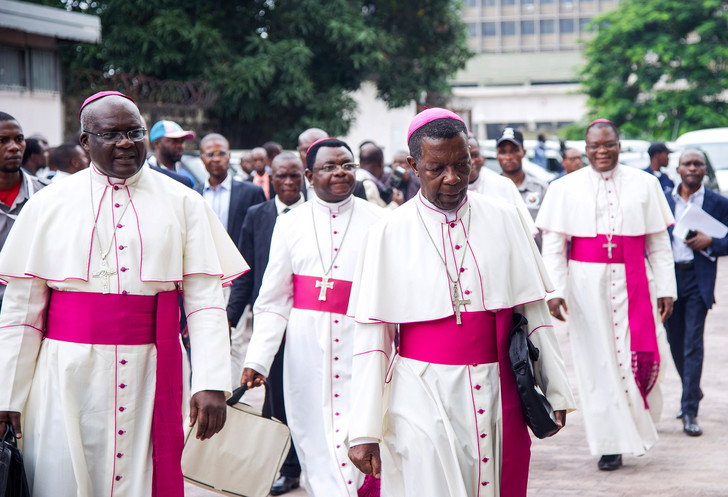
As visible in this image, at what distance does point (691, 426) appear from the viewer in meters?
7.55

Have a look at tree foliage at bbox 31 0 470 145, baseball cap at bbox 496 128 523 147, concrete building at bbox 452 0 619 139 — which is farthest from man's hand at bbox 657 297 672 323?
concrete building at bbox 452 0 619 139

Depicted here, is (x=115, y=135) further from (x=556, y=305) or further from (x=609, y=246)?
(x=609, y=246)

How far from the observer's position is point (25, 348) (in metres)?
3.86

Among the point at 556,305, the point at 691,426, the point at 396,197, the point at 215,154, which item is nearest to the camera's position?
the point at 556,305

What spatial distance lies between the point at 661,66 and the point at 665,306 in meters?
33.0

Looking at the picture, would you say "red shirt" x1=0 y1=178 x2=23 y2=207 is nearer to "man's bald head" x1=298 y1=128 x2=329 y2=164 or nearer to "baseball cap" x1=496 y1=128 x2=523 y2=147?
"man's bald head" x1=298 y1=128 x2=329 y2=164

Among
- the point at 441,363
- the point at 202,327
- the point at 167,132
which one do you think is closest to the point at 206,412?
the point at 202,327

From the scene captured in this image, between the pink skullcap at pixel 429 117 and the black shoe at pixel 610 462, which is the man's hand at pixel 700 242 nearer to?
the black shoe at pixel 610 462

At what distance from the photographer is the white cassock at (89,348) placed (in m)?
3.83

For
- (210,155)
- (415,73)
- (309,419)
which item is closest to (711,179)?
(415,73)

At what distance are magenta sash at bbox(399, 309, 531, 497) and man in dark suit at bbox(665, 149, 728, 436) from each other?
4212mm

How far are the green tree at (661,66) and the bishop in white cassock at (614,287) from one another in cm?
3133

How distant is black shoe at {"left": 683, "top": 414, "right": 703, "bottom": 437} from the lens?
7.50 m

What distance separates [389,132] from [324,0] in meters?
10.3
